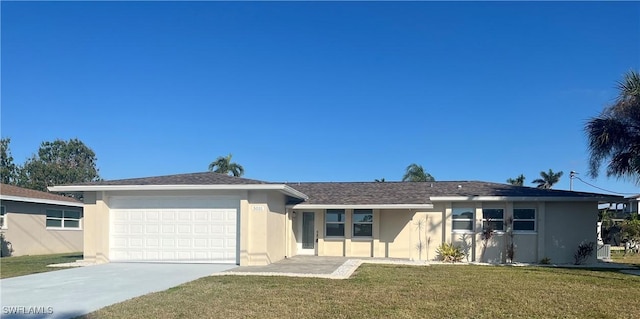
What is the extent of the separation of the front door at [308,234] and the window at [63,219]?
13.4 meters

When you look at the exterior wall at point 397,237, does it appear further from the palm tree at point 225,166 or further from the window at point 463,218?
the palm tree at point 225,166

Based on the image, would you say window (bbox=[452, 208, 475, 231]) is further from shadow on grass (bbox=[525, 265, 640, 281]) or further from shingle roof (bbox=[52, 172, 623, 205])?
shadow on grass (bbox=[525, 265, 640, 281])

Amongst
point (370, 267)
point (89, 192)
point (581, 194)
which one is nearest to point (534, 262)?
point (581, 194)

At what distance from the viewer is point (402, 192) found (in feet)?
71.2

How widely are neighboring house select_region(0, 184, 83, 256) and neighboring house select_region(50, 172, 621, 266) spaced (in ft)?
23.6

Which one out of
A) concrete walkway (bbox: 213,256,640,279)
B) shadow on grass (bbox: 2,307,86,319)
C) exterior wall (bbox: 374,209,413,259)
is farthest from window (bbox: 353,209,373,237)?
shadow on grass (bbox: 2,307,86,319)

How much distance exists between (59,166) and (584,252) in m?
53.4

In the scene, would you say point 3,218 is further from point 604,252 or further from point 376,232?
point 604,252

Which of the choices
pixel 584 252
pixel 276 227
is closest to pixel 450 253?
pixel 584 252

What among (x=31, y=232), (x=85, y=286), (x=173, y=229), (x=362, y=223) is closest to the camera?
(x=85, y=286)

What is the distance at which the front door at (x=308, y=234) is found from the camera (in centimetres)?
2111

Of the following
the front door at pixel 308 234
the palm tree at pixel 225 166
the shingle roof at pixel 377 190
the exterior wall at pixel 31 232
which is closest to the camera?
the shingle roof at pixel 377 190

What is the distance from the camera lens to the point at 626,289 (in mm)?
11875

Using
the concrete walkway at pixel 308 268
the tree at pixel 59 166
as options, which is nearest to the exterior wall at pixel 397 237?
the concrete walkway at pixel 308 268
